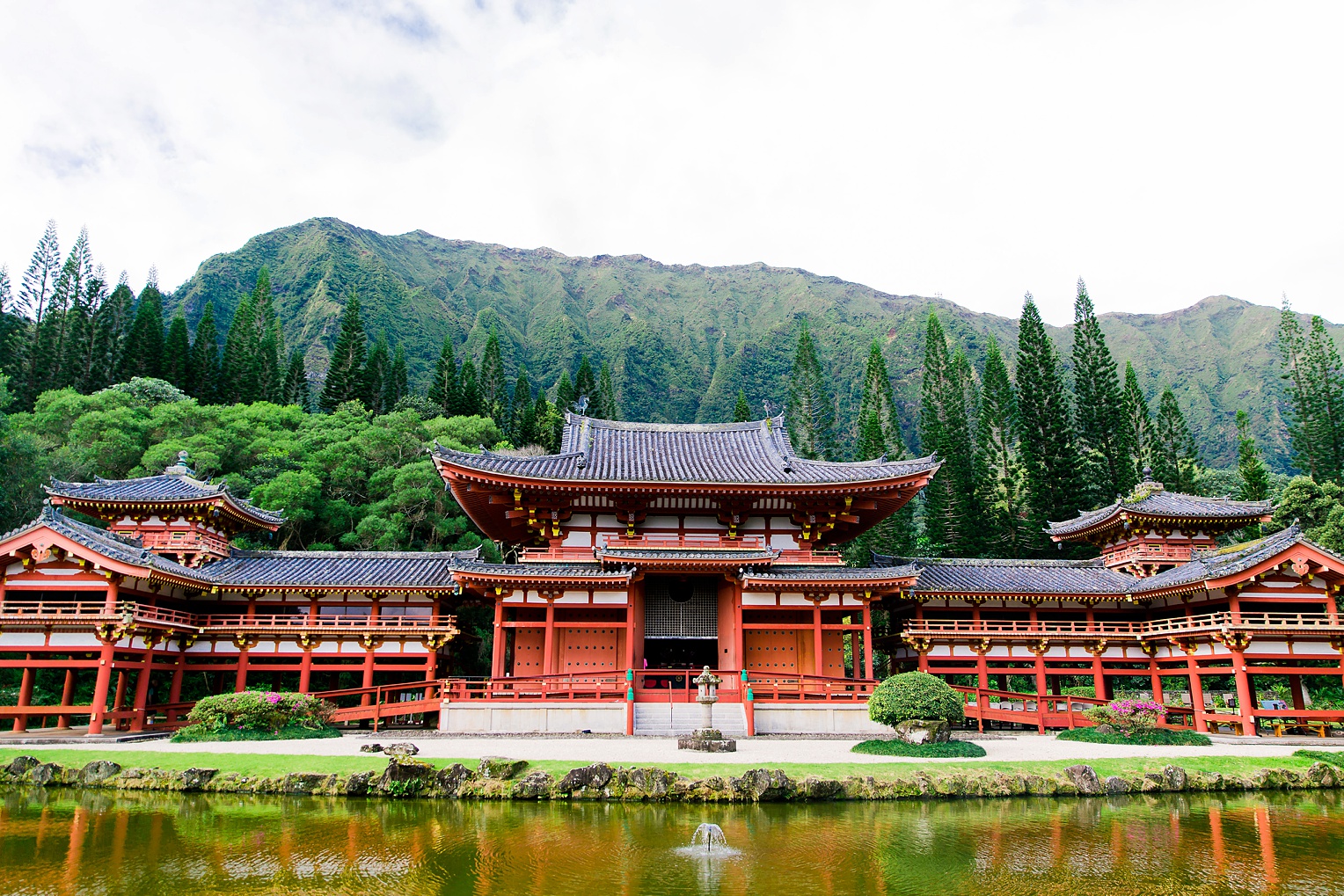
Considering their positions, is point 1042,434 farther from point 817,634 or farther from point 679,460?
point 817,634

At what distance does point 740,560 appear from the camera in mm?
19422

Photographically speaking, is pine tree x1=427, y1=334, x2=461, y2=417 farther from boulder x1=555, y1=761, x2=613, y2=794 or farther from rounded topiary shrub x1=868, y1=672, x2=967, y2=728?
boulder x1=555, y1=761, x2=613, y2=794

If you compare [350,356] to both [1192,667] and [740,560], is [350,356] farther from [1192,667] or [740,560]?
[1192,667]

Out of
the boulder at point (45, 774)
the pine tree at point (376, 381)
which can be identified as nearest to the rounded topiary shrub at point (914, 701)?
the boulder at point (45, 774)

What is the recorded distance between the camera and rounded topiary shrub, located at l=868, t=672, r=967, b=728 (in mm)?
15047

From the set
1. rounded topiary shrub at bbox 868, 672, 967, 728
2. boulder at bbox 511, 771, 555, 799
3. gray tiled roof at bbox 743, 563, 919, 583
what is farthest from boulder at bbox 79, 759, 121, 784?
rounded topiary shrub at bbox 868, 672, 967, 728

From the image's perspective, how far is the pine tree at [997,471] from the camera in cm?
3947

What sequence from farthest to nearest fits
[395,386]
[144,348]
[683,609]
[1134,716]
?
[395,386]
[144,348]
[683,609]
[1134,716]

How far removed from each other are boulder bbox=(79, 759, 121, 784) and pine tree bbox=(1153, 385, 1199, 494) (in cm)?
4350

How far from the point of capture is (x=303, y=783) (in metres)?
11.6

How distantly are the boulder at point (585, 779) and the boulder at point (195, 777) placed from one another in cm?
543

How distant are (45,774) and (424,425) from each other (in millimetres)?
27002

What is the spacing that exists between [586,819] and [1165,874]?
6.44 m

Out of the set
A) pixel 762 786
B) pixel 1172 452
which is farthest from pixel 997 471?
pixel 762 786
